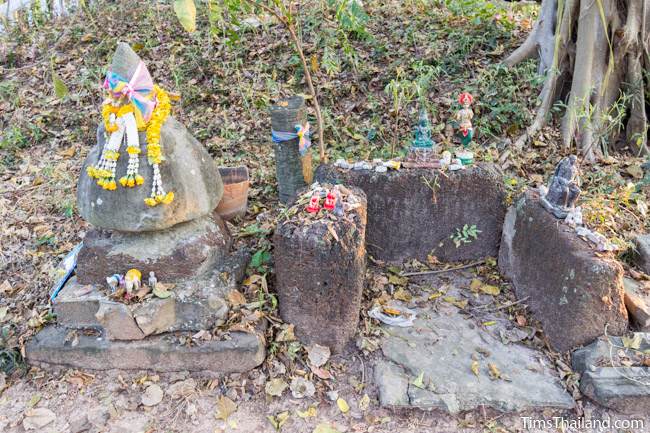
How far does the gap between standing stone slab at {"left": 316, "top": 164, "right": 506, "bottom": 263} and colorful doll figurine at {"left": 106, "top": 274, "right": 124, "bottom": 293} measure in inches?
61.6

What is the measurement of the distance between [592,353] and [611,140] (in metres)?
3.02

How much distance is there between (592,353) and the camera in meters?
2.91

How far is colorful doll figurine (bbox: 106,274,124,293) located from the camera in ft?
10.2

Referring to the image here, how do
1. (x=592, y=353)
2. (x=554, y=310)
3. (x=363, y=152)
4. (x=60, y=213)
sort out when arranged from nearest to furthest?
(x=592, y=353), (x=554, y=310), (x=60, y=213), (x=363, y=152)

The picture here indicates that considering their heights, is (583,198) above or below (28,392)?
above

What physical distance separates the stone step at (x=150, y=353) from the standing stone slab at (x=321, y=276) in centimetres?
32

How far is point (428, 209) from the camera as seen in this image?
3.80m

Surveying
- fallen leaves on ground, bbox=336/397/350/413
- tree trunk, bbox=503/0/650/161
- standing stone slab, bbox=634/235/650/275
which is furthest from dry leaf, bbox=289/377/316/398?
tree trunk, bbox=503/0/650/161

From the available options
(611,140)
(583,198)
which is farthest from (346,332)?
(611,140)

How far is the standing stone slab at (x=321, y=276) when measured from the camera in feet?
9.66

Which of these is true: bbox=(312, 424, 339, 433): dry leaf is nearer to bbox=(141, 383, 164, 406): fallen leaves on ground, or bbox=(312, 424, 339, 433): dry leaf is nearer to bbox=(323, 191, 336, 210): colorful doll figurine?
bbox=(141, 383, 164, 406): fallen leaves on ground

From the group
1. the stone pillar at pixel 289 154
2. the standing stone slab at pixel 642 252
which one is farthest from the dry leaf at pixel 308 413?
the standing stone slab at pixel 642 252

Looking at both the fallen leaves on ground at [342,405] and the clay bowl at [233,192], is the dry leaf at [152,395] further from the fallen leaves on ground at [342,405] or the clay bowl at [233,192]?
the clay bowl at [233,192]

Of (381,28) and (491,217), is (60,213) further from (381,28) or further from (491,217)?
(381,28)
